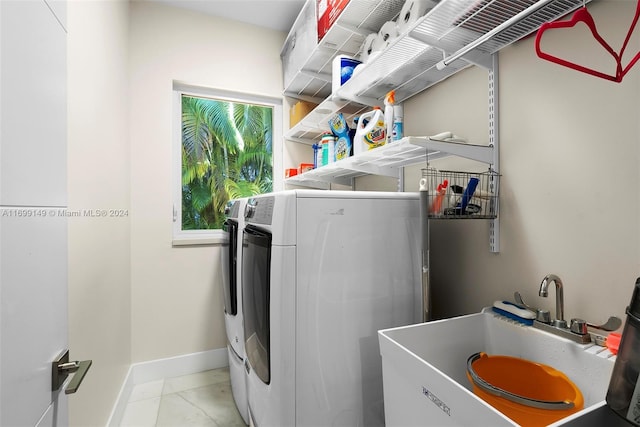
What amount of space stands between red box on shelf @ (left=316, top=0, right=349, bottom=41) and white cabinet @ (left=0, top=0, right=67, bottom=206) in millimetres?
1372

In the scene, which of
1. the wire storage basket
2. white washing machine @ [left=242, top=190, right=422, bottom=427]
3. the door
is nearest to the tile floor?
white washing machine @ [left=242, top=190, right=422, bottom=427]

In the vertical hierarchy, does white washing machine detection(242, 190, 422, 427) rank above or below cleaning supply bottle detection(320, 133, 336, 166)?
below

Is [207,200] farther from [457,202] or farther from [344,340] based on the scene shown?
[457,202]

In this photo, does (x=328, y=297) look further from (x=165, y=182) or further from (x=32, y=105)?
(x=165, y=182)

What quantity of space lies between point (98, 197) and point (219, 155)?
1265mm

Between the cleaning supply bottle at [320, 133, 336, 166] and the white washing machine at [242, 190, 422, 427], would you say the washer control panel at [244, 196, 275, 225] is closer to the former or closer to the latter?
the white washing machine at [242, 190, 422, 427]

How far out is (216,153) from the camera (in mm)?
2646

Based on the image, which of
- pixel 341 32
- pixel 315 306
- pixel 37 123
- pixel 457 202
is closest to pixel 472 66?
pixel 457 202

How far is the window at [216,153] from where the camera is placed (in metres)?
2.54

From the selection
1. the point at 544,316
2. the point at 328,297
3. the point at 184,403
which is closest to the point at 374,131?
the point at 328,297

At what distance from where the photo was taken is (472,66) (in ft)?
4.46

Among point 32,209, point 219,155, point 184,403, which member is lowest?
point 184,403

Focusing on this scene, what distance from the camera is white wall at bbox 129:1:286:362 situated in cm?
231

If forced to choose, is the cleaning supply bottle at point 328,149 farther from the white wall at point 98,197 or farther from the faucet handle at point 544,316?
the faucet handle at point 544,316
